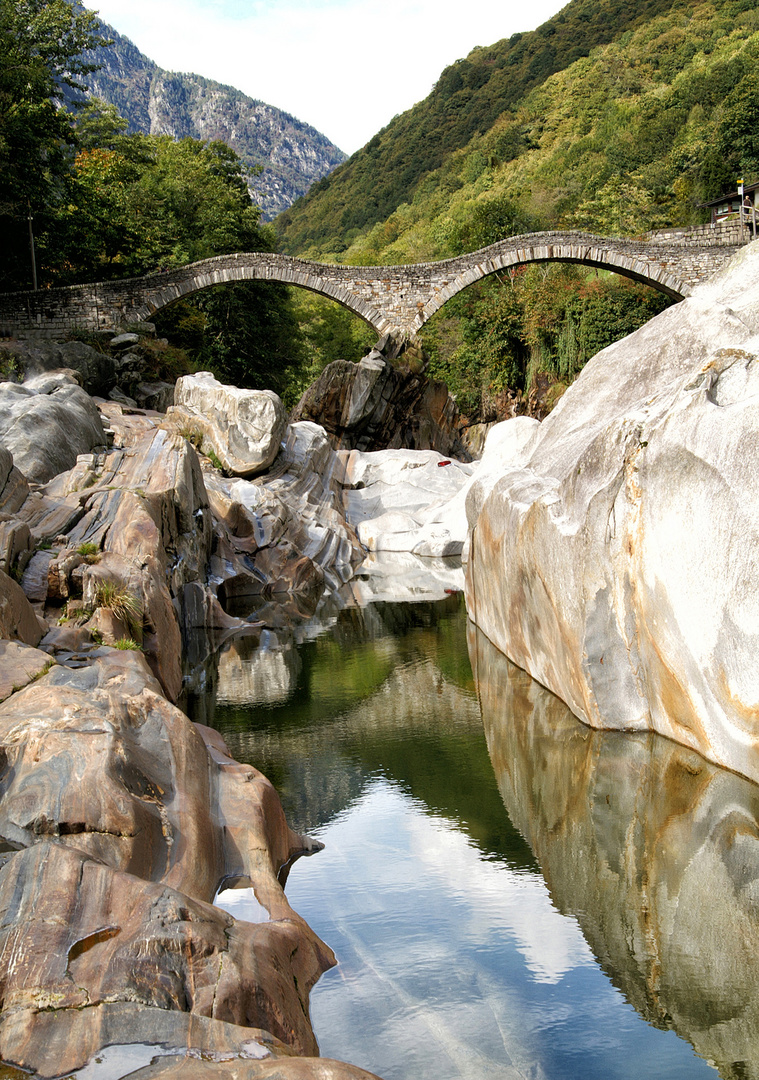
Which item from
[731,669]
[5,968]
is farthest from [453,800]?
[5,968]

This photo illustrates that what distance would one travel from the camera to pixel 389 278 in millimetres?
36031

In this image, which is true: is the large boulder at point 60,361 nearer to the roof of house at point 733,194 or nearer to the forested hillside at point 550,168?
the forested hillside at point 550,168

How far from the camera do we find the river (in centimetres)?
416

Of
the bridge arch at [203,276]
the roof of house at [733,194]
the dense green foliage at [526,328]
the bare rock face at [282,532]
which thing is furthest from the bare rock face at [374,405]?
the roof of house at [733,194]

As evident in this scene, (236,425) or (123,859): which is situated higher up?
(236,425)

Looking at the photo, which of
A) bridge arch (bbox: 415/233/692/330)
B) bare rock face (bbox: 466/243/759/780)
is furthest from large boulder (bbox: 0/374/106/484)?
bridge arch (bbox: 415/233/692/330)

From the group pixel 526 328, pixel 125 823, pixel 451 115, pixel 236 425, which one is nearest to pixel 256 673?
pixel 125 823

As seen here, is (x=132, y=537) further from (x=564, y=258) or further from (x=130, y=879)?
(x=564, y=258)

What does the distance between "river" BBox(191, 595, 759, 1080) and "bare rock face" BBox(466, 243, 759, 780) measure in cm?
41

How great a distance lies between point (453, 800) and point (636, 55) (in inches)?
3275

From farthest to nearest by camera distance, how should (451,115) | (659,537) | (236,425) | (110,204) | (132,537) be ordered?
1. (451,115)
2. (110,204)
3. (236,425)
4. (132,537)
5. (659,537)

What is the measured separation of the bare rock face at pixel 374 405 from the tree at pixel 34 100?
33.5 feet

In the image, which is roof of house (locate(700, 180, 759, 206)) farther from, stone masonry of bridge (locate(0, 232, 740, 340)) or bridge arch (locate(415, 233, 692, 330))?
bridge arch (locate(415, 233, 692, 330))

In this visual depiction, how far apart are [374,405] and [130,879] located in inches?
1143
